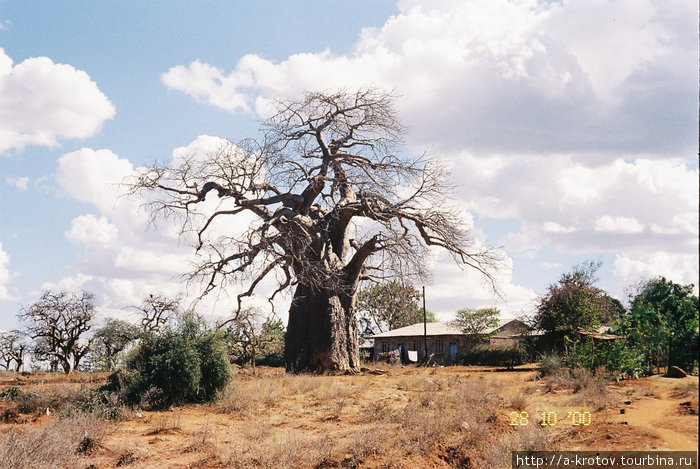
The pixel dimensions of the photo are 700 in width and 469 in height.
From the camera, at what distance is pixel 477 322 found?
126 ft

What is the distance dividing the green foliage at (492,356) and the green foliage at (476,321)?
380 cm

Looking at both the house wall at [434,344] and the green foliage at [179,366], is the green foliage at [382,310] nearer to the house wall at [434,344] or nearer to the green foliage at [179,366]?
the house wall at [434,344]

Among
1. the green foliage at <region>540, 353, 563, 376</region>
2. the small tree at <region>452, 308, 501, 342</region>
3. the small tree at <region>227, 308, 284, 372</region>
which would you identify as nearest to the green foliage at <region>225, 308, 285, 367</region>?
the small tree at <region>227, 308, 284, 372</region>

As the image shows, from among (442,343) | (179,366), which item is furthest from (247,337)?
(442,343)

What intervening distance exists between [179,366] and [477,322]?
91.5 feet

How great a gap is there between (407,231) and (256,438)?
11092mm

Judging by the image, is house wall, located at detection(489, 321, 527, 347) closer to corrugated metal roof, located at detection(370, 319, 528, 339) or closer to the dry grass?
corrugated metal roof, located at detection(370, 319, 528, 339)

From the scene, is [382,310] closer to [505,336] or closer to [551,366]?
[505,336]

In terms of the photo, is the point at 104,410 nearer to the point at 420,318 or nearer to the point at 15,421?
the point at 15,421

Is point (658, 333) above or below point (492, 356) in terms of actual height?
above

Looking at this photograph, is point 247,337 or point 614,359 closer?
point 614,359

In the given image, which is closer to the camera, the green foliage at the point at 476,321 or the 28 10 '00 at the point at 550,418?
the 28 10 '00 at the point at 550,418

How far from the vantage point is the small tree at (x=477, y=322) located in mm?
37550

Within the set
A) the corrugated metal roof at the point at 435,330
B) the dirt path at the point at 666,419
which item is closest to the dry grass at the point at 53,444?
the dirt path at the point at 666,419
